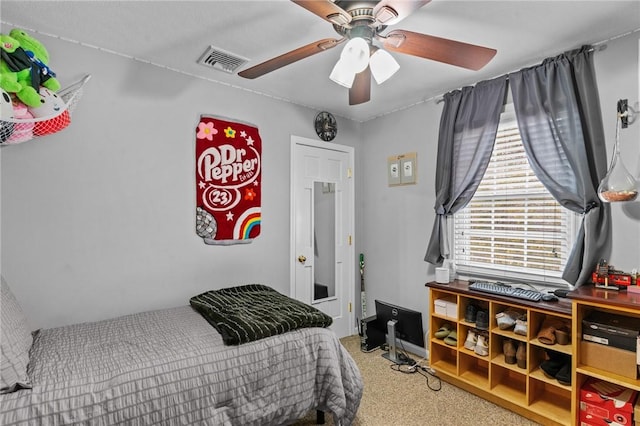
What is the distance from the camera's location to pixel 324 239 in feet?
11.6

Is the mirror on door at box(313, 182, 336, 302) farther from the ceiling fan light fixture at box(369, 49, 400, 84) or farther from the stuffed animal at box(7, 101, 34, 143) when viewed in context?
the stuffed animal at box(7, 101, 34, 143)

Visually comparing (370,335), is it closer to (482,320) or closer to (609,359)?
(482,320)

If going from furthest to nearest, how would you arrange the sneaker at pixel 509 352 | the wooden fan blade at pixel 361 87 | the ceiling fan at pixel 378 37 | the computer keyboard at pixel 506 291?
1. the sneaker at pixel 509 352
2. the computer keyboard at pixel 506 291
3. the wooden fan blade at pixel 361 87
4. the ceiling fan at pixel 378 37

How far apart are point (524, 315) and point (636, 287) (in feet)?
2.16

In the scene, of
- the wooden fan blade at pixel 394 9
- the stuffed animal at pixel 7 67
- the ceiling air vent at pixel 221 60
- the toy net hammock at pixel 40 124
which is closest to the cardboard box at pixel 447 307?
the wooden fan blade at pixel 394 9

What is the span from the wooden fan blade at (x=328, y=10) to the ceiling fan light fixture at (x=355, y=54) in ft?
0.33

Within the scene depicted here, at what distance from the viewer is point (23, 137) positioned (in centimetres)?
183

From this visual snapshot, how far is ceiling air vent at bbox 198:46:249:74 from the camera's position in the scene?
7.50ft

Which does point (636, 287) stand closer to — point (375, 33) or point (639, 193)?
point (639, 193)

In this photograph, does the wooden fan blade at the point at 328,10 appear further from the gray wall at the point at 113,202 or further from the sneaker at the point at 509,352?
the sneaker at the point at 509,352

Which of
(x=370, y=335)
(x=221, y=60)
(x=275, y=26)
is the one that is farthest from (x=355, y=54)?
(x=370, y=335)

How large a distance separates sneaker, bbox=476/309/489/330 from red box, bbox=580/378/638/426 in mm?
628

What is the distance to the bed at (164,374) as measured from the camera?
4.43 feet

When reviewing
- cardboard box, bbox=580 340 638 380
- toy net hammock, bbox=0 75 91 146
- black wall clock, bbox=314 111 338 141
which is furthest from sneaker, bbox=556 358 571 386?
toy net hammock, bbox=0 75 91 146
